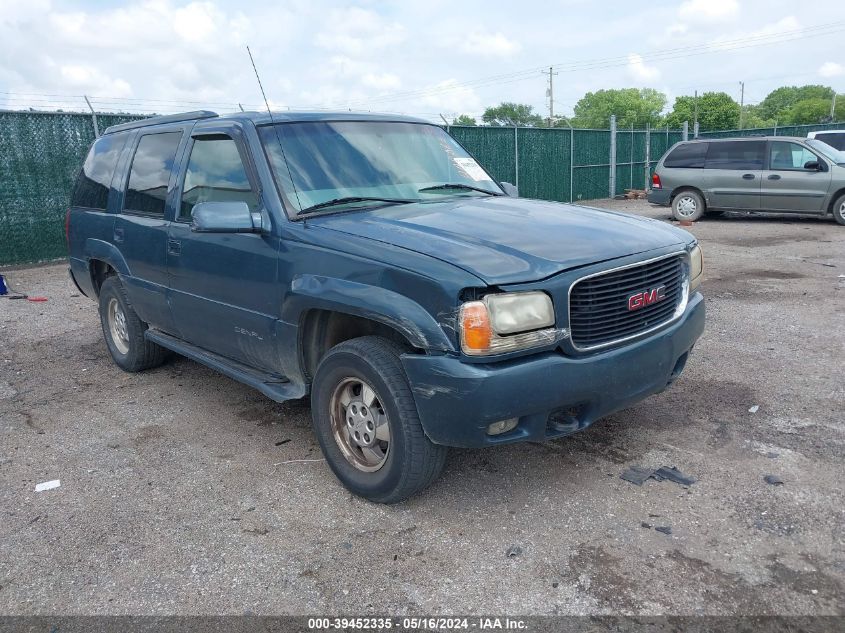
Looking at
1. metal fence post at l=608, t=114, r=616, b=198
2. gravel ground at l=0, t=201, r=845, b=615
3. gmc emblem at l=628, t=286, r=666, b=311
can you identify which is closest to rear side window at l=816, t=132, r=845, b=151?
metal fence post at l=608, t=114, r=616, b=198

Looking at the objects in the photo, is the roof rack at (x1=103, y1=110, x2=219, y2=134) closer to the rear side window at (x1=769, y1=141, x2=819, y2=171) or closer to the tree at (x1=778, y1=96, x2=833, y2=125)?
the rear side window at (x1=769, y1=141, x2=819, y2=171)

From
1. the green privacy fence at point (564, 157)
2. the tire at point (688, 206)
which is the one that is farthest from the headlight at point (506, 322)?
the tire at point (688, 206)

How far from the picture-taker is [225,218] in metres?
3.48

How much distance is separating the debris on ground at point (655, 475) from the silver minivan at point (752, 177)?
38.7 ft

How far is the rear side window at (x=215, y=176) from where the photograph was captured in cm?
384

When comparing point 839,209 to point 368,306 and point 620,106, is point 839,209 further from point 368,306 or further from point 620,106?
point 620,106

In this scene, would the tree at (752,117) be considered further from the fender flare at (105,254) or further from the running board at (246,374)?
the running board at (246,374)

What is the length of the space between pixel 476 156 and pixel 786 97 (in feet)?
447

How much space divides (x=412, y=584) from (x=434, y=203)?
2.07 metres

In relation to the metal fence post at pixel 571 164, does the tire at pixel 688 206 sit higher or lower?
lower

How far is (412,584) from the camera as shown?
275 centimetres

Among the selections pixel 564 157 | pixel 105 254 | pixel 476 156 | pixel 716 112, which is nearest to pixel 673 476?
pixel 105 254

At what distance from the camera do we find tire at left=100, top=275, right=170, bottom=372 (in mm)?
5238

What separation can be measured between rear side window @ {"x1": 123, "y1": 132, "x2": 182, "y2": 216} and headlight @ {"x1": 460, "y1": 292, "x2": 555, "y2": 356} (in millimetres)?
2657
